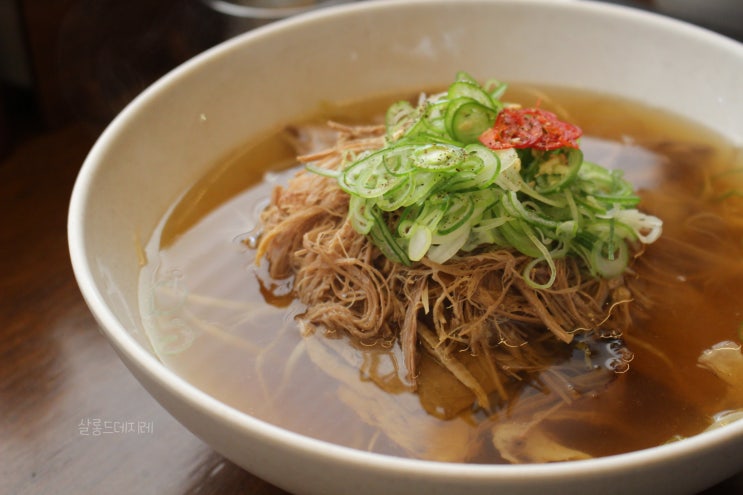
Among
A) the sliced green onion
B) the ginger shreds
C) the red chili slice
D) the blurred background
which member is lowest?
the blurred background

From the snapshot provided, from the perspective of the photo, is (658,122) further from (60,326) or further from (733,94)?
(60,326)

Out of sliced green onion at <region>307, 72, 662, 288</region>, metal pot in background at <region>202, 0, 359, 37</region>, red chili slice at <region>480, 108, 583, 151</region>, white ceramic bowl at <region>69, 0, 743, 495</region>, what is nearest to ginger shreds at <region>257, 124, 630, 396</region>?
sliced green onion at <region>307, 72, 662, 288</region>

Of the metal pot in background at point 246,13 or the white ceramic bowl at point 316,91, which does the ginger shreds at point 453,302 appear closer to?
the white ceramic bowl at point 316,91

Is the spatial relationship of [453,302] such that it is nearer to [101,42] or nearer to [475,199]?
[475,199]

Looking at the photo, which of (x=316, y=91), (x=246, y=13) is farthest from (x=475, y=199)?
(x=246, y=13)

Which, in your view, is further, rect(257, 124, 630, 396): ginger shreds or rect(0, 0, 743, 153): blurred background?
rect(0, 0, 743, 153): blurred background

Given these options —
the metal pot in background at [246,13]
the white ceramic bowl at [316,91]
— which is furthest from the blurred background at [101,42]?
the white ceramic bowl at [316,91]

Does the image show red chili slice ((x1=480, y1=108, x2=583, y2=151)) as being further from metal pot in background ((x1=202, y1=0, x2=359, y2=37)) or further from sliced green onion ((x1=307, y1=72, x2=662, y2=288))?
metal pot in background ((x1=202, y1=0, x2=359, y2=37))
